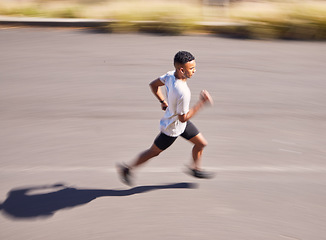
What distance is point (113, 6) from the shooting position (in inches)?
412

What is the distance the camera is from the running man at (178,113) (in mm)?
4016

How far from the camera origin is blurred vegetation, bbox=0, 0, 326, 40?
9.09 meters

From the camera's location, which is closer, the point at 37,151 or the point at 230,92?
the point at 37,151

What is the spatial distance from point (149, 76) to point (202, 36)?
212cm

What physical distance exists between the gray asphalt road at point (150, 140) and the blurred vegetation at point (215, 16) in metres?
0.37

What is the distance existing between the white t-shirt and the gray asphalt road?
2.49ft

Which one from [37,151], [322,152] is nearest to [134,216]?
[37,151]

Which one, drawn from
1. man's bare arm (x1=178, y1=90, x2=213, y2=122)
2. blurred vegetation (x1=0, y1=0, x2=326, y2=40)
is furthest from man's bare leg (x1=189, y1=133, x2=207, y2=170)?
blurred vegetation (x1=0, y1=0, x2=326, y2=40)

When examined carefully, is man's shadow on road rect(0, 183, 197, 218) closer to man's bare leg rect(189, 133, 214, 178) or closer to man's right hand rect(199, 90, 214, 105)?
man's bare leg rect(189, 133, 214, 178)

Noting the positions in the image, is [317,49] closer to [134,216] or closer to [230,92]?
[230,92]

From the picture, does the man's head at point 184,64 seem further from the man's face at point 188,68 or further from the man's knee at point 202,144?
the man's knee at point 202,144

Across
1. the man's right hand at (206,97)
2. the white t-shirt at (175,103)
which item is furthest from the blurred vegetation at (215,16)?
the man's right hand at (206,97)

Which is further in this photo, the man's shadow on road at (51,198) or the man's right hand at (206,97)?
the man's shadow on road at (51,198)

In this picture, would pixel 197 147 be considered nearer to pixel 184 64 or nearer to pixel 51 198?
pixel 184 64
